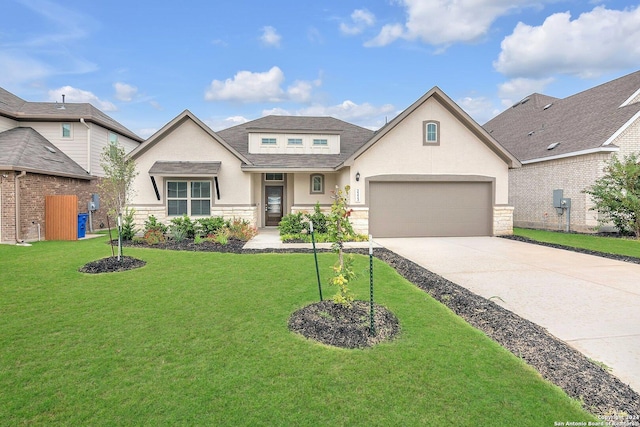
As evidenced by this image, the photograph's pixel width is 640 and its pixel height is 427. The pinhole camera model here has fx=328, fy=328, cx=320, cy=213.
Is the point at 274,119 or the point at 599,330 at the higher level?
the point at 274,119

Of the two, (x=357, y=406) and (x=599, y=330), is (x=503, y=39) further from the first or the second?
(x=357, y=406)

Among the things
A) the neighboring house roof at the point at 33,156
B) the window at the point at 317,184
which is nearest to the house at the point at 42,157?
the neighboring house roof at the point at 33,156

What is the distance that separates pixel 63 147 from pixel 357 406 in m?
20.6

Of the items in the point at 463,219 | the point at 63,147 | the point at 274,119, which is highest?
the point at 274,119

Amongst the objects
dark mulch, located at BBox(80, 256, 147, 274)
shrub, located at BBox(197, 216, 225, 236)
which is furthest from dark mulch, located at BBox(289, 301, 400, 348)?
shrub, located at BBox(197, 216, 225, 236)

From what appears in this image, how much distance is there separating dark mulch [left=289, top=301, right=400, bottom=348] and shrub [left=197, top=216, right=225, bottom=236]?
906 centimetres

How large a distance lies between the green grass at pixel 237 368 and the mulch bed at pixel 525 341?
0.19 m

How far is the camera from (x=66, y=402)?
2.79m

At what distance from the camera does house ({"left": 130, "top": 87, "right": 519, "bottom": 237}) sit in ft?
43.7

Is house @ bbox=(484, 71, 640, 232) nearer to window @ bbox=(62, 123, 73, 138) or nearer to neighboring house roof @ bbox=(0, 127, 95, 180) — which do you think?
neighboring house roof @ bbox=(0, 127, 95, 180)

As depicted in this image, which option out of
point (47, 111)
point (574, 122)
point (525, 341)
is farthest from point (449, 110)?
point (47, 111)

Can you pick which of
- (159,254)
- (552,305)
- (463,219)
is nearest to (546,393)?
(552,305)

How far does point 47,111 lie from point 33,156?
587 cm

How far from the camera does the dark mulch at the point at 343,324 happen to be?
3938mm
